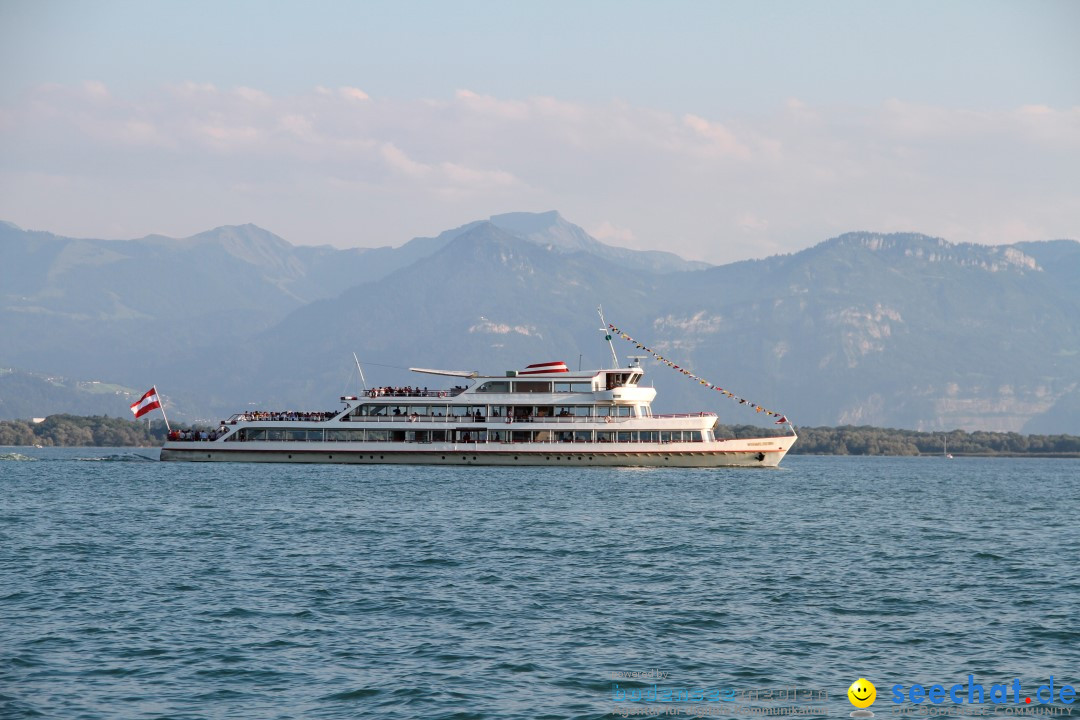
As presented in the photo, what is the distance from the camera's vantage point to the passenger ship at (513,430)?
9731 centimetres

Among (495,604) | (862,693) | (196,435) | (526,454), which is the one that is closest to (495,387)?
(526,454)

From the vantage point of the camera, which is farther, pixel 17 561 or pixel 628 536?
pixel 628 536

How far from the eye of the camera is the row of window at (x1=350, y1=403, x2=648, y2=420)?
9794 centimetres

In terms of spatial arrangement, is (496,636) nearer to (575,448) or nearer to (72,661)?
(72,661)

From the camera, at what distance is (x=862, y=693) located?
81.7ft

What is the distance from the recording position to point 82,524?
53219mm

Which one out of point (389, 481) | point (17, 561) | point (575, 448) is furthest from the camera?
point (575, 448)

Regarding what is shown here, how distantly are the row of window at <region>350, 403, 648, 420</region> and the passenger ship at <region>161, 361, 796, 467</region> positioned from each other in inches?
3.1

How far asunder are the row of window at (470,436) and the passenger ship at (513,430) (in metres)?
0.08

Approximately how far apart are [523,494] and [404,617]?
39188 millimetres

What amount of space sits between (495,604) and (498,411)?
215ft

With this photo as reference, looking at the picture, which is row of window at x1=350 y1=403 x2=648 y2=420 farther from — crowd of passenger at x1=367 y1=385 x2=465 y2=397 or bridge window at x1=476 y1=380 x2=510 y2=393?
bridge window at x1=476 y1=380 x2=510 y2=393

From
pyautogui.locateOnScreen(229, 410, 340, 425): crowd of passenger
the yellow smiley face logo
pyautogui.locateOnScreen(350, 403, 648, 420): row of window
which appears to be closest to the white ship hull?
pyautogui.locateOnScreen(350, 403, 648, 420): row of window

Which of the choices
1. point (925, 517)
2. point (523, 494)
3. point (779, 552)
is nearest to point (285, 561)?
point (779, 552)
